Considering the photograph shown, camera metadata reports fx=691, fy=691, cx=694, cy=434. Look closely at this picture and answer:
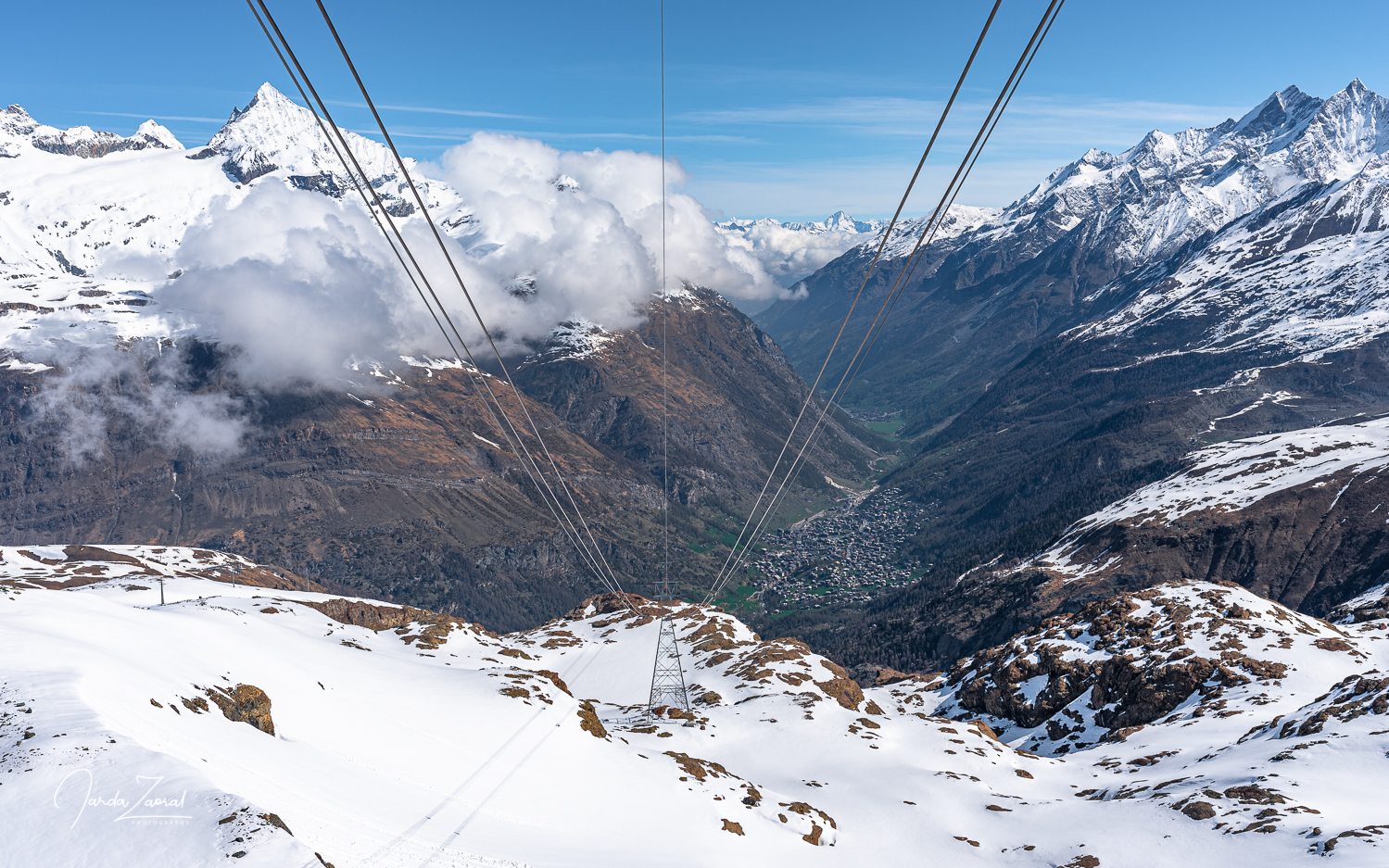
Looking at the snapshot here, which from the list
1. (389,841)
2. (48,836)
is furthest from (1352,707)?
(48,836)

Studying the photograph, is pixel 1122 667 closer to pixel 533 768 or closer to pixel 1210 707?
pixel 1210 707

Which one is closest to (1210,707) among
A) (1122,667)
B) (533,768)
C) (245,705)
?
(1122,667)

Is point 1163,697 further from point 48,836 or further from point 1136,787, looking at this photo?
point 48,836

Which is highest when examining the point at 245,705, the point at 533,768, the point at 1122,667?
the point at 245,705

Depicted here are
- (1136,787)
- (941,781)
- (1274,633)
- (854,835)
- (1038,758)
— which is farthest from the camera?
(1274,633)

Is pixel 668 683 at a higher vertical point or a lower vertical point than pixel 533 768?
lower

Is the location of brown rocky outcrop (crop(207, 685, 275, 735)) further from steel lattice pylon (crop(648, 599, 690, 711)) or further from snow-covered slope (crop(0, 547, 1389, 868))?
steel lattice pylon (crop(648, 599, 690, 711))

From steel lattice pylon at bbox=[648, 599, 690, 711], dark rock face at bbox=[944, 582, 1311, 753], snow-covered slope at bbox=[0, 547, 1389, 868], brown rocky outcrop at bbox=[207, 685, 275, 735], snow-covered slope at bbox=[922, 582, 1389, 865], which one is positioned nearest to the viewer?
snow-covered slope at bbox=[0, 547, 1389, 868]

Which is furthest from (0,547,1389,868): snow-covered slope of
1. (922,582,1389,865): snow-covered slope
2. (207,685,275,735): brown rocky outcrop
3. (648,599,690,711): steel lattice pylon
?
(648,599,690,711): steel lattice pylon
